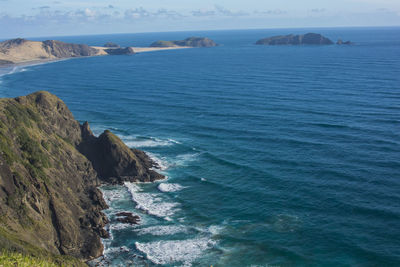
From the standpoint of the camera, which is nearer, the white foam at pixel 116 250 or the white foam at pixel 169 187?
the white foam at pixel 116 250

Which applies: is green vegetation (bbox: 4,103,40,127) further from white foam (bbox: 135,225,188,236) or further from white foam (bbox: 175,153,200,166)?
white foam (bbox: 175,153,200,166)

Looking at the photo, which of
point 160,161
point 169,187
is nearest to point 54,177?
point 169,187

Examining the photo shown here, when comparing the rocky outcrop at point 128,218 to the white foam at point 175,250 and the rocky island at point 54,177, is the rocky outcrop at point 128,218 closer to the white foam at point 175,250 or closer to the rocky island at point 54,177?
the rocky island at point 54,177

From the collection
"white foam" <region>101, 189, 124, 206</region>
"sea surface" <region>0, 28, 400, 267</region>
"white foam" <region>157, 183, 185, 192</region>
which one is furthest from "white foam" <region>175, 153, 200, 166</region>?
"white foam" <region>101, 189, 124, 206</region>

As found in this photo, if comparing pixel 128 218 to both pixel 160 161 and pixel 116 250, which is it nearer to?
pixel 116 250

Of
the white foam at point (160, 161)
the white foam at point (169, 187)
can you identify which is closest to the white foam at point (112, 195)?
the white foam at point (169, 187)
